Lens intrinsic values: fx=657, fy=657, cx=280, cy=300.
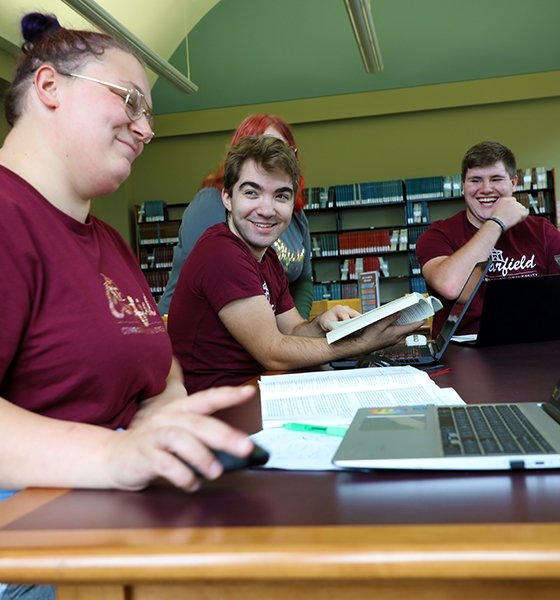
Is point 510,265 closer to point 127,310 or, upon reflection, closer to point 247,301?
point 247,301

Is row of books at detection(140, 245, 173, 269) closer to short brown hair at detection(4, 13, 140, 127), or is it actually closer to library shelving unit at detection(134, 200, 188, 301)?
library shelving unit at detection(134, 200, 188, 301)

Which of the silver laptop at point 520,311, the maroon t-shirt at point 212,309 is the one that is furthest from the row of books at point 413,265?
the maroon t-shirt at point 212,309

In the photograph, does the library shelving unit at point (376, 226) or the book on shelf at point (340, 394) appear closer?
the book on shelf at point (340, 394)

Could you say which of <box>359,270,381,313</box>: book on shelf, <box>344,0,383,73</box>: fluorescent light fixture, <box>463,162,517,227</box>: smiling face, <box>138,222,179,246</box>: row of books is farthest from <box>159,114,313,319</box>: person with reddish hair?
<box>138,222,179,246</box>: row of books

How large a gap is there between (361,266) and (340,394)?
6.44 metres

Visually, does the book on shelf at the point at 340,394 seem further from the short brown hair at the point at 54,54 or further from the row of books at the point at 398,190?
the row of books at the point at 398,190

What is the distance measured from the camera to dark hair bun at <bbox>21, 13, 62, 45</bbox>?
1088mm

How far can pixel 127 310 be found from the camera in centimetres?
99

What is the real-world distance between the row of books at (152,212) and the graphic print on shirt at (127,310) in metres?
6.95

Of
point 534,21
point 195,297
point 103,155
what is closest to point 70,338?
point 103,155

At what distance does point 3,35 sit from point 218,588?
19.0ft

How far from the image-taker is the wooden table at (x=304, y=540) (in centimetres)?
43

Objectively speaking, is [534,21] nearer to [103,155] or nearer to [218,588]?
[103,155]

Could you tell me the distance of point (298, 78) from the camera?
7598 mm
